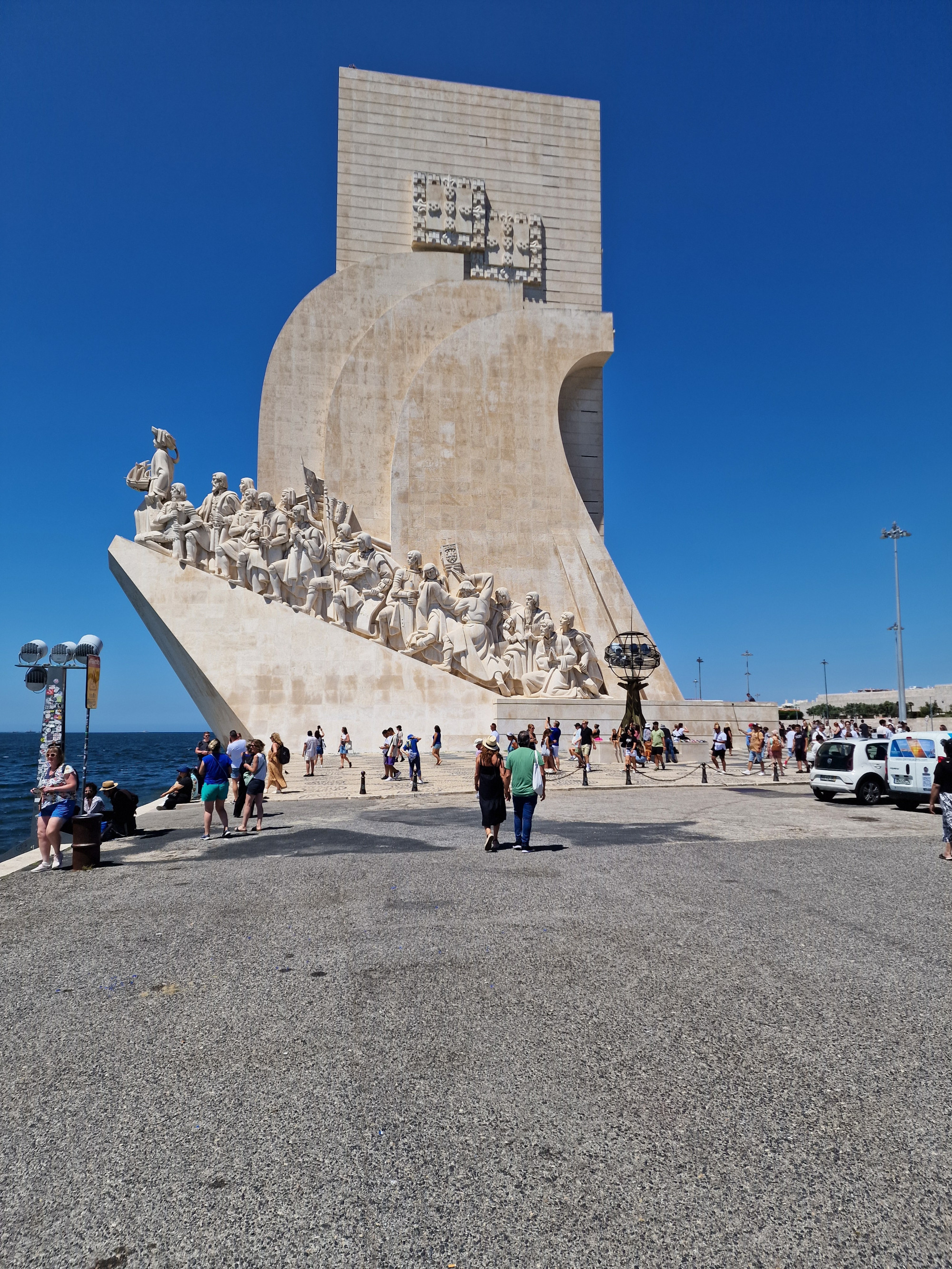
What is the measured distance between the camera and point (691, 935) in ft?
12.7

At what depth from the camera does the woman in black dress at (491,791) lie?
20.6 ft

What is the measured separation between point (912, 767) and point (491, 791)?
18.2ft

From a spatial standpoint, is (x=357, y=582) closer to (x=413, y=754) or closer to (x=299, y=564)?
(x=299, y=564)

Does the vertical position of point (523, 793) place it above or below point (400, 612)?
below

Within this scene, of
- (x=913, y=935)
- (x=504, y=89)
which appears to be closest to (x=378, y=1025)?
(x=913, y=935)

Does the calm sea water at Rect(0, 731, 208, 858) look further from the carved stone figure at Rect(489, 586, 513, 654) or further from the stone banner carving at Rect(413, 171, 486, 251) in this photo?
the stone banner carving at Rect(413, 171, 486, 251)

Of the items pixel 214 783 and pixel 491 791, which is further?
pixel 214 783

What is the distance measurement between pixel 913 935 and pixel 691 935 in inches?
41.4

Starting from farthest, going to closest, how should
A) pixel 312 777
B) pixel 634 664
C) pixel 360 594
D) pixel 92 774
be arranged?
pixel 92 774, pixel 360 594, pixel 634 664, pixel 312 777

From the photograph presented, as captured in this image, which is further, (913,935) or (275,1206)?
(913,935)

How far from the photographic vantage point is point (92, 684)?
902cm

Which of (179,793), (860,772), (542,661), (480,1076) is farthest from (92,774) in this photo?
(480,1076)

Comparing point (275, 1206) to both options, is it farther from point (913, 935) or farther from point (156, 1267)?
point (913, 935)

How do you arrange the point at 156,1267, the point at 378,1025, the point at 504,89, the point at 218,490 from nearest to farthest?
the point at 156,1267 < the point at 378,1025 < the point at 218,490 < the point at 504,89
